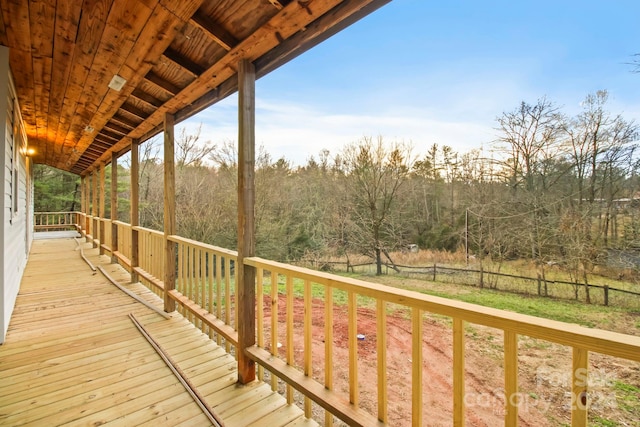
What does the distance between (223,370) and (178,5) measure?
8.51ft

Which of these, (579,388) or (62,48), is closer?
(579,388)

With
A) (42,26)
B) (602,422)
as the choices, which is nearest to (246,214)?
(42,26)

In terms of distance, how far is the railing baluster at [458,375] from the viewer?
105cm

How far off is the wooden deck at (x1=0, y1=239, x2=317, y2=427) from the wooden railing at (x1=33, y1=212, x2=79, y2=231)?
1142cm

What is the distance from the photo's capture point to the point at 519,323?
2.97 ft

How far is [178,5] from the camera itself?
147cm

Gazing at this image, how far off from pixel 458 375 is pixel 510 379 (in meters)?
0.18

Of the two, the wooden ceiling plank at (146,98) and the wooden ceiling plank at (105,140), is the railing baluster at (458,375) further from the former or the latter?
the wooden ceiling plank at (105,140)

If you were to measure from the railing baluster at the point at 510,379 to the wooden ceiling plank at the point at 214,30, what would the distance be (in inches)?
87.5

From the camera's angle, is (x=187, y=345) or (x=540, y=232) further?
(x=540, y=232)

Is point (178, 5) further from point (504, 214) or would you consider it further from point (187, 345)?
point (504, 214)

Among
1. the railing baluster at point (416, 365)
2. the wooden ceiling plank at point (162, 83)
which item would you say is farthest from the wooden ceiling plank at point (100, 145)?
the railing baluster at point (416, 365)

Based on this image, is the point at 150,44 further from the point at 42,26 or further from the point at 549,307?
the point at 549,307

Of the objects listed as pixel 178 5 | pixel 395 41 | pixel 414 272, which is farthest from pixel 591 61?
pixel 178 5
